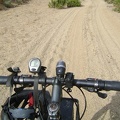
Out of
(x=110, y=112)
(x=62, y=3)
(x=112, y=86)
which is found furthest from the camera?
(x=62, y=3)

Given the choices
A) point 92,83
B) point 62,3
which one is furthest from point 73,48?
point 62,3

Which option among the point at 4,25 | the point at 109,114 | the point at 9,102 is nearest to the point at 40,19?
the point at 4,25

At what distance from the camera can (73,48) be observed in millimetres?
9000

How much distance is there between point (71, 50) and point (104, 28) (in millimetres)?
4506

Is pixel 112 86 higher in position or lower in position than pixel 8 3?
higher

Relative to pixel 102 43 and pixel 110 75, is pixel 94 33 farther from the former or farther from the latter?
pixel 110 75

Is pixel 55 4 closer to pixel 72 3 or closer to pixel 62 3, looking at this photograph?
pixel 62 3

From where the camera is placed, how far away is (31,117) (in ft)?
7.38

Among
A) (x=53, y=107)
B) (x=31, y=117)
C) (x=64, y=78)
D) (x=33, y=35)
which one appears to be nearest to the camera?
(x=53, y=107)

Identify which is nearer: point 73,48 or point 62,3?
point 73,48

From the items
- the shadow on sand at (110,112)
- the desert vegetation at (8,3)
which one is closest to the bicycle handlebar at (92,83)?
the shadow on sand at (110,112)

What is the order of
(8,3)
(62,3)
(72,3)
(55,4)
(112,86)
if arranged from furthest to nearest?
(72,3) < (62,3) < (55,4) < (8,3) < (112,86)

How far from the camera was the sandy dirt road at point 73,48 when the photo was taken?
17.9 ft

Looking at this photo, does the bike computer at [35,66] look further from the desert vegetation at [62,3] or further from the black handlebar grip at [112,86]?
the desert vegetation at [62,3]
